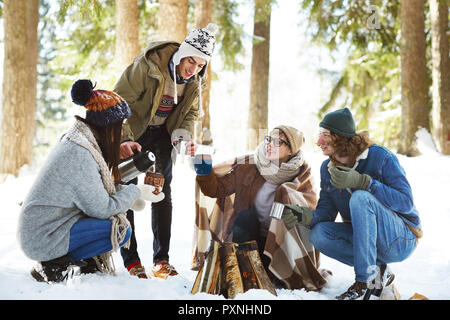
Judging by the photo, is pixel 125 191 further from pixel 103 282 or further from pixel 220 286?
pixel 220 286

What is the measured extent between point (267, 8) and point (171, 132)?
5.77m

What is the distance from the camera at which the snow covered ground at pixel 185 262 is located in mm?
2186

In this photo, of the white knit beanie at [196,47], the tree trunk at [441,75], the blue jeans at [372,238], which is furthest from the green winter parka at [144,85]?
the tree trunk at [441,75]

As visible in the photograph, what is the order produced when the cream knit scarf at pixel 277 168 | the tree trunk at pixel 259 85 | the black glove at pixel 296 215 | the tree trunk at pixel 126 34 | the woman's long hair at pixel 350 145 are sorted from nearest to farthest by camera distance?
1. the woman's long hair at pixel 350 145
2. the black glove at pixel 296 215
3. the cream knit scarf at pixel 277 168
4. the tree trunk at pixel 126 34
5. the tree trunk at pixel 259 85

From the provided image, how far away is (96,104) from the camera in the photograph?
2.27 m

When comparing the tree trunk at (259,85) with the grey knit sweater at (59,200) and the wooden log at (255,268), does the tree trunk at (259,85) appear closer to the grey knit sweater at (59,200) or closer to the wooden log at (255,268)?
the wooden log at (255,268)

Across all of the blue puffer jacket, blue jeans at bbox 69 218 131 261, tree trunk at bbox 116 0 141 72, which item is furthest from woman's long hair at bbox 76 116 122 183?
tree trunk at bbox 116 0 141 72

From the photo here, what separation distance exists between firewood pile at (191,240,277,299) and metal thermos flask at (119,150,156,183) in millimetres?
665

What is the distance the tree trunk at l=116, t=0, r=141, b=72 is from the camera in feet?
22.5

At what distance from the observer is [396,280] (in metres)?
3.16

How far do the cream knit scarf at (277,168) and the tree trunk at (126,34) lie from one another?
4.46 m

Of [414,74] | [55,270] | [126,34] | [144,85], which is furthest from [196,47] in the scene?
[414,74]

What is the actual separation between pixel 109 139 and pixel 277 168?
48.7 inches

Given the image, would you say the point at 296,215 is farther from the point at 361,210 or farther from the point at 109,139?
the point at 109,139
